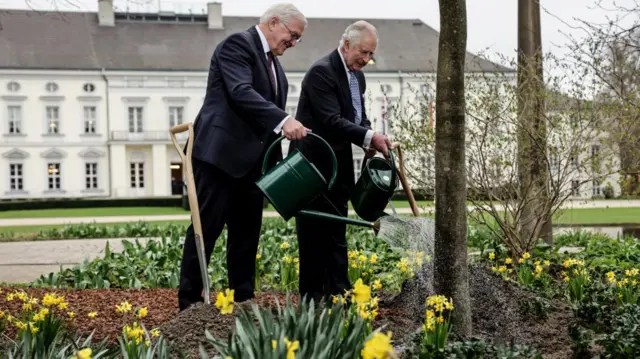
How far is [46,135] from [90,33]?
590 centimetres

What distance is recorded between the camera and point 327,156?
13.5 ft

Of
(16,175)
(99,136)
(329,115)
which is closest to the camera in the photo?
(329,115)

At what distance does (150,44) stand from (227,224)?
39.4 meters

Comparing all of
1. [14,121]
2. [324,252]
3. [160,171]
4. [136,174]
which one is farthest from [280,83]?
[14,121]

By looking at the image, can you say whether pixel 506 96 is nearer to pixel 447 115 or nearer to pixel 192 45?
pixel 447 115

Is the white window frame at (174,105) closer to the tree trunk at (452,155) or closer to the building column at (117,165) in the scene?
the building column at (117,165)

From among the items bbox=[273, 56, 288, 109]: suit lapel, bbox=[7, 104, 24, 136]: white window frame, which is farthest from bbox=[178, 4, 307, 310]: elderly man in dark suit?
bbox=[7, 104, 24, 136]: white window frame

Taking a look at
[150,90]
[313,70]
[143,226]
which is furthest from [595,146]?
[150,90]

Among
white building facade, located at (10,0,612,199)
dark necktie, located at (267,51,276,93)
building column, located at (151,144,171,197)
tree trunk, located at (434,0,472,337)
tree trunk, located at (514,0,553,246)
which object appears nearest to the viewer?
tree trunk, located at (434,0,472,337)

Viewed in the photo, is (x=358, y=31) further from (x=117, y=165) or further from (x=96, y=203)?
(x=117, y=165)

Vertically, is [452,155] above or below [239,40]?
below

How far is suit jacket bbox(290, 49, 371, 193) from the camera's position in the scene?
403 centimetres

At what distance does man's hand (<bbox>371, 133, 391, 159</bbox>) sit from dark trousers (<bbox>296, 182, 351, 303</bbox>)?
334 millimetres

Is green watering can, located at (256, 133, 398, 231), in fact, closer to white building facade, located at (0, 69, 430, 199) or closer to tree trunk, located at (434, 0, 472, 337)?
tree trunk, located at (434, 0, 472, 337)
